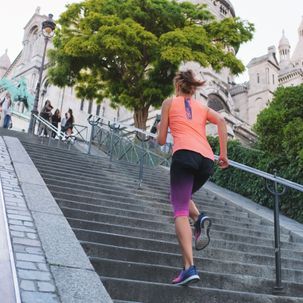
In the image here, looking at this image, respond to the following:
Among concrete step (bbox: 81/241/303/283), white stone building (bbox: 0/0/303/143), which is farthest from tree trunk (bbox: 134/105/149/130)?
concrete step (bbox: 81/241/303/283)

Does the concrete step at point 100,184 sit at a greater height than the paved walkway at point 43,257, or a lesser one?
greater

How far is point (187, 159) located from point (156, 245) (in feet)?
5.33

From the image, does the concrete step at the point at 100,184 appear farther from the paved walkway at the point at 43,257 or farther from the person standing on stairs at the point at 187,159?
the person standing on stairs at the point at 187,159

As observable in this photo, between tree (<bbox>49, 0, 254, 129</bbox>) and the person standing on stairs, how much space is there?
519 inches

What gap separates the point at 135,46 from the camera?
17.5 metres

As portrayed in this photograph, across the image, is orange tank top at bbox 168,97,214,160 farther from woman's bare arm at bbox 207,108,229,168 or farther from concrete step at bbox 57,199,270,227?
concrete step at bbox 57,199,270,227

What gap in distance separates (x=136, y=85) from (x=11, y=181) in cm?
1266

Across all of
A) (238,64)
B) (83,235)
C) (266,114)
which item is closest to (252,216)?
(266,114)

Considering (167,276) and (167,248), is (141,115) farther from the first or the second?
(167,276)

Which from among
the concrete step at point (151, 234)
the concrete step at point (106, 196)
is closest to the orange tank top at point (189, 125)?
the concrete step at point (151, 234)

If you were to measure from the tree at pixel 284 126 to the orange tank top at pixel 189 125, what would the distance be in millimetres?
6477

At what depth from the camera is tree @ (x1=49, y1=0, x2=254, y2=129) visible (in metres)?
17.4

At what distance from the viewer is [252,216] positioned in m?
8.30

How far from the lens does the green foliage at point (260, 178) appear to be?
32.2 ft
